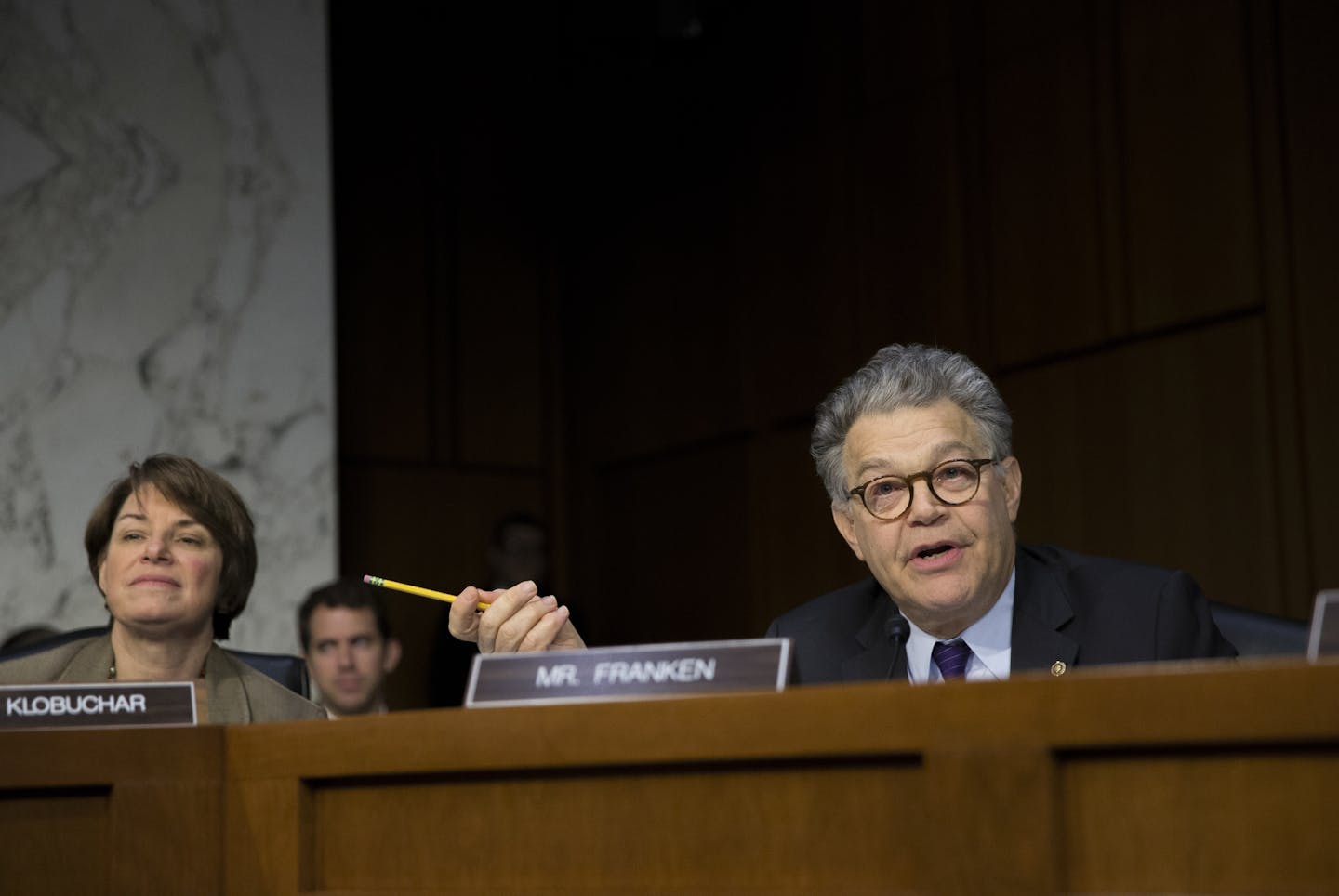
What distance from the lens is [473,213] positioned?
6.79 metres

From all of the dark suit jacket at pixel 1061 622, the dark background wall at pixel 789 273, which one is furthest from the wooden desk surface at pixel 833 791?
the dark background wall at pixel 789 273

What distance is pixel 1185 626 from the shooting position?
6.56 feet

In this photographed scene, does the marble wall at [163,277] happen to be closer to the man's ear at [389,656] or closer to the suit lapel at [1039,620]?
the man's ear at [389,656]

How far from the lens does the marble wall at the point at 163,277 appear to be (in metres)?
4.65

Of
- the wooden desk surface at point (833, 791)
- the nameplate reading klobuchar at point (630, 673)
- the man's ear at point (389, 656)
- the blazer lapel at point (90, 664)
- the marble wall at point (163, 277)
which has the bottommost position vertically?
the wooden desk surface at point (833, 791)

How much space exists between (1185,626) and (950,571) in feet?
0.99

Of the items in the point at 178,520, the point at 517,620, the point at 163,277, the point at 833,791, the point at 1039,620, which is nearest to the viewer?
the point at 833,791

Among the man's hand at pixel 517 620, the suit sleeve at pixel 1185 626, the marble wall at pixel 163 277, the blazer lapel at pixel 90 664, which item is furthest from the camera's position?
the marble wall at pixel 163 277

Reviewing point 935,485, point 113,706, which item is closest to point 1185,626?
point 935,485

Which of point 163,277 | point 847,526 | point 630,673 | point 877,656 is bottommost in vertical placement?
point 630,673

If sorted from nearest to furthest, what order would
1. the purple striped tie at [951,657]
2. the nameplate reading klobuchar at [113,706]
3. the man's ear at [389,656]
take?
1. the nameplate reading klobuchar at [113,706]
2. the purple striped tie at [951,657]
3. the man's ear at [389,656]

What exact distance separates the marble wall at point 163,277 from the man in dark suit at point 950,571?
120 inches

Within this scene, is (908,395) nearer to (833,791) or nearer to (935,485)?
(935,485)

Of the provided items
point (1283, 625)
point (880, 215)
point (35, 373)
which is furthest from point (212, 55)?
point (1283, 625)
